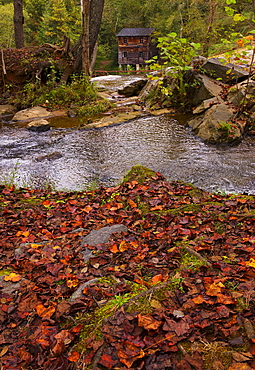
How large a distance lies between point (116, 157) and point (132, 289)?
635 centimetres

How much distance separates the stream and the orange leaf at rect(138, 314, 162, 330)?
4.65 m

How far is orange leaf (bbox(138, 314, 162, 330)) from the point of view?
1813mm

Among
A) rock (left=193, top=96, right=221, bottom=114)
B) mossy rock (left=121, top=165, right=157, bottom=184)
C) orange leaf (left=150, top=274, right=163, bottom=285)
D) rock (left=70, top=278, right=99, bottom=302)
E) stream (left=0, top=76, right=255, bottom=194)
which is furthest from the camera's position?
rock (left=193, top=96, right=221, bottom=114)

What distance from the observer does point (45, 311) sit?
2.17 meters

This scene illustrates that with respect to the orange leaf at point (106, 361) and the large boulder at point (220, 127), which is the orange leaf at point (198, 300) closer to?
the orange leaf at point (106, 361)

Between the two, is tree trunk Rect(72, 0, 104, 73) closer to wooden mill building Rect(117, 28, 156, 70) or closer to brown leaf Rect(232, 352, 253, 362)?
brown leaf Rect(232, 352, 253, 362)

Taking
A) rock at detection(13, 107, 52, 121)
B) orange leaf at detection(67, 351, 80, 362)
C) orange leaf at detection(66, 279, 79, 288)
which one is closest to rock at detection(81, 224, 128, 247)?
orange leaf at detection(66, 279, 79, 288)

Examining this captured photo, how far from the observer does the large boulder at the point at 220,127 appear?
8.78 meters

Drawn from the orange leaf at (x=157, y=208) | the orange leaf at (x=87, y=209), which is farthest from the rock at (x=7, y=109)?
the orange leaf at (x=157, y=208)

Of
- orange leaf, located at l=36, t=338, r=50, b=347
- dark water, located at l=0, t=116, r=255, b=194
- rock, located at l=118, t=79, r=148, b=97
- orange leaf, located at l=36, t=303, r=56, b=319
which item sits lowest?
dark water, located at l=0, t=116, r=255, b=194

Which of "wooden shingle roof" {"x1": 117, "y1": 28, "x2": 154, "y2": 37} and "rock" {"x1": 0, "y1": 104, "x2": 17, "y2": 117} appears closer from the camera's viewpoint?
"rock" {"x1": 0, "y1": 104, "x2": 17, "y2": 117}

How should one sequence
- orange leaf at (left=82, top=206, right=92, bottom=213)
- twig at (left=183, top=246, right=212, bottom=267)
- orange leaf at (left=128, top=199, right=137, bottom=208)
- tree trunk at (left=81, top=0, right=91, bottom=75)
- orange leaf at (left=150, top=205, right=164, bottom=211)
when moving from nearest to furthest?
twig at (left=183, top=246, right=212, bottom=267), orange leaf at (left=150, top=205, right=164, bottom=211), orange leaf at (left=128, top=199, right=137, bottom=208), orange leaf at (left=82, top=206, right=92, bottom=213), tree trunk at (left=81, top=0, right=91, bottom=75)

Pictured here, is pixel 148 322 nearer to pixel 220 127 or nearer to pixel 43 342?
pixel 43 342

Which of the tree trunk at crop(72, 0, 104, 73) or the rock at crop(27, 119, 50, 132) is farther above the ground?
the tree trunk at crop(72, 0, 104, 73)
